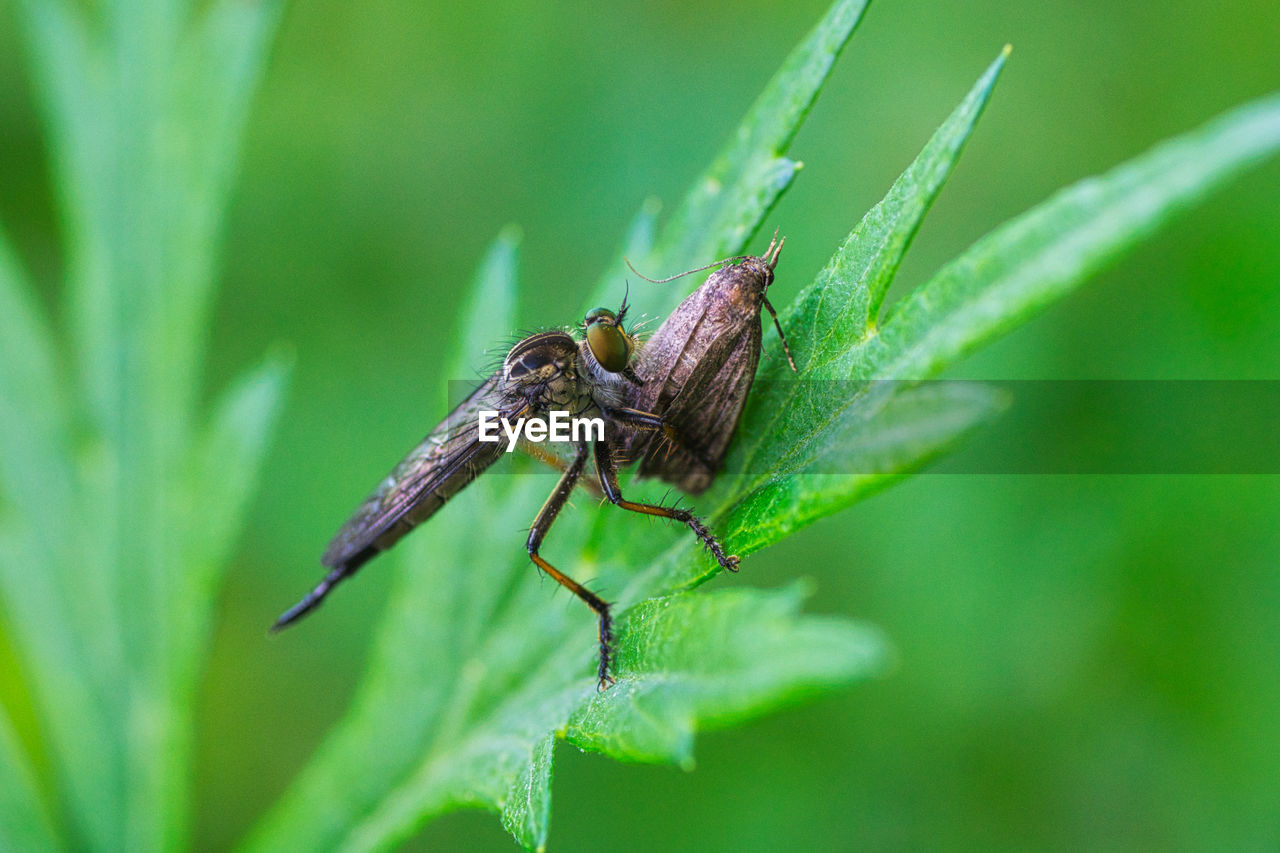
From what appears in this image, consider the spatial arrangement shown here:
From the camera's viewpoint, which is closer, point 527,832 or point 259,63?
point 527,832

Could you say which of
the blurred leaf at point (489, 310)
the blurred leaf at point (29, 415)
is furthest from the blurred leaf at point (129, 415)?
the blurred leaf at point (489, 310)

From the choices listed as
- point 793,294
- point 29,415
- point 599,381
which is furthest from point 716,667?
point 29,415

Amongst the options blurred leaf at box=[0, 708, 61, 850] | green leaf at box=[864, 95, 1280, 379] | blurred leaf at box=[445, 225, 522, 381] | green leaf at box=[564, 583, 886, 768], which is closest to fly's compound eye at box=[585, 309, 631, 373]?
blurred leaf at box=[445, 225, 522, 381]

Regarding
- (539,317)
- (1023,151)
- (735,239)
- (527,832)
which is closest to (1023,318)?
(735,239)

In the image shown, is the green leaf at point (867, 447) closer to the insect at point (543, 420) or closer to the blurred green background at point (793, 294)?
the insect at point (543, 420)

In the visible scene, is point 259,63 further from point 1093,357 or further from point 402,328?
point 1093,357
